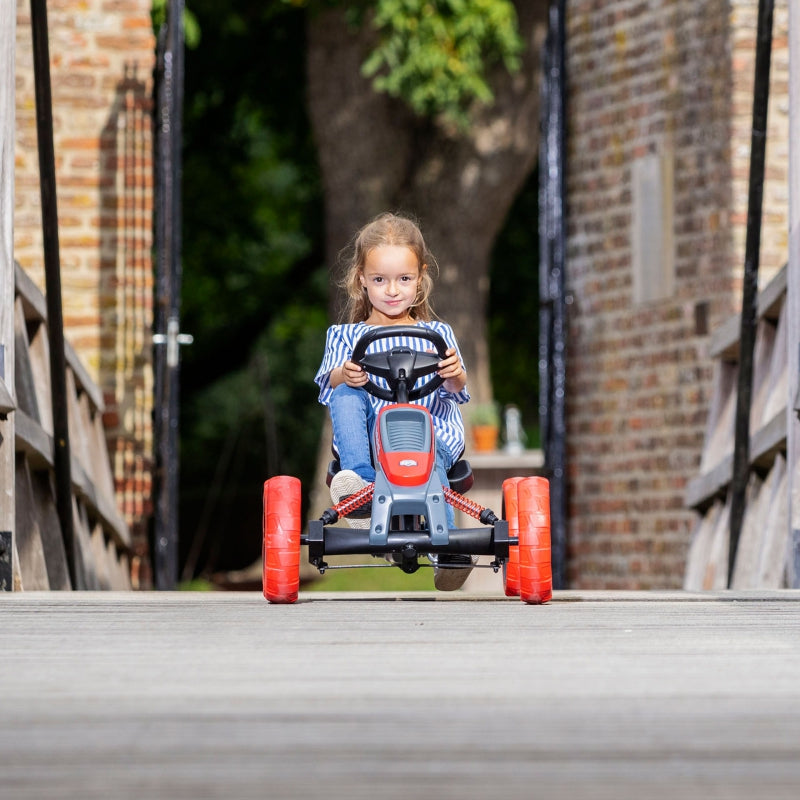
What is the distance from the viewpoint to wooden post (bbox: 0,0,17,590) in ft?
17.0

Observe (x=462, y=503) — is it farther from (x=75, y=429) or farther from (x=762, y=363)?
(x=75, y=429)

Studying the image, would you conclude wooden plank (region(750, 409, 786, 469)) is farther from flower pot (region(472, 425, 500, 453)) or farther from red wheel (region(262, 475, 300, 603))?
flower pot (region(472, 425, 500, 453))

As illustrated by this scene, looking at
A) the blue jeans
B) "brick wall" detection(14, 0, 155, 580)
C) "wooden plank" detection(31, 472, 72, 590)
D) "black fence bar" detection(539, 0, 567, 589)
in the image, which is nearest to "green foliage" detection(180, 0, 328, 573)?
"black fence bar" detection(539, 0, 567, 589)

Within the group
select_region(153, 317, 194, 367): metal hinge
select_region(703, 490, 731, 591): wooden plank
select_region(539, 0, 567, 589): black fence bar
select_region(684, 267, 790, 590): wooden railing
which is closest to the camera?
select_region(684, 267, 790, 590): wooden railing

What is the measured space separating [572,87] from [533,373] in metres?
8.07

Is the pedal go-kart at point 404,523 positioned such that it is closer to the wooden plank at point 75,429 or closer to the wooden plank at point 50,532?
the wooden plank at point 50,532

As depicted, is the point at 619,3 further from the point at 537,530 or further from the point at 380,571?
the point at 537,530

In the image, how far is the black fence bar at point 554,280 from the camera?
10.9 m

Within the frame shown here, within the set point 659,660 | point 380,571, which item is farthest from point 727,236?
point 659,660

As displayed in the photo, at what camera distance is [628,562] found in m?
10.5

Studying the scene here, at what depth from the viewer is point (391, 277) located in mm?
5117

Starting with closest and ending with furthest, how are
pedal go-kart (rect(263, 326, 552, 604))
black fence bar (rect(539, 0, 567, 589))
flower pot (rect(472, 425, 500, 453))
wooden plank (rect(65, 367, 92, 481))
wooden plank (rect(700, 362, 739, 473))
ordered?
pedal go-kart (rect(263, 326, 552, 604))
wooden plank (rect(65, 367, 92, 481))
wooden plank (rect(700, 362, 739, 473))
black fence bar (rect(539, 0, 567, 589))
flower pot (rect(472, 425, 500, 453))

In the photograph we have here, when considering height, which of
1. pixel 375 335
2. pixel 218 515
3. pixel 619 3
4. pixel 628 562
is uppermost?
pixel 619 3

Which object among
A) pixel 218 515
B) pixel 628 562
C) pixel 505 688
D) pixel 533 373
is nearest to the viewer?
pixel 505 688
